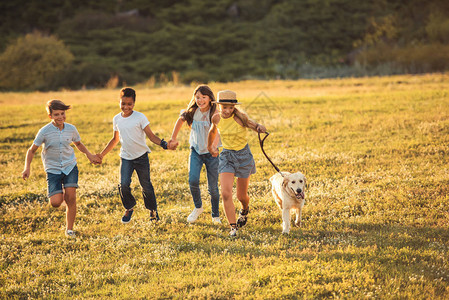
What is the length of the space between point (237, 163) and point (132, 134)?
2278 mm

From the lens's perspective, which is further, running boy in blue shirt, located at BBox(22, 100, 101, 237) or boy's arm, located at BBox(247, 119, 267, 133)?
running boy in blue shirt, located at BBox(22, 100, 101, 237)

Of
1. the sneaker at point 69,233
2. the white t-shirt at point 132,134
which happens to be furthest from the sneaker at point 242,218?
the sneaker at point 69,233

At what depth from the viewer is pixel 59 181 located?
804 cm

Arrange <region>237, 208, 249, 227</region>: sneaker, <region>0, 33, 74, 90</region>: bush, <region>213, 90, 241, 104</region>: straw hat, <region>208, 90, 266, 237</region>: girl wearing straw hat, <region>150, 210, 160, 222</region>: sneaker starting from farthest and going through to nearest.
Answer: <region>0, 33, 74, 90</region>: bush, <region>150, 210, 160, 222</region>: sneaker, <region>237, 208, 249, 227</region>: sneaker, <region>208, 90, 266, 237</region>: girl wearing straw hat, <region>213, 90, 241, 104</region>: straw hat

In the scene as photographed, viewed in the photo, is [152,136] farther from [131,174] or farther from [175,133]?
[131,174]

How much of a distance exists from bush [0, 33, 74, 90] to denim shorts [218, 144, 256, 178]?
5122 centimetres

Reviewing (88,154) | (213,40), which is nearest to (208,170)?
(88,154)

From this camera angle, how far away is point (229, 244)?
7.28 m

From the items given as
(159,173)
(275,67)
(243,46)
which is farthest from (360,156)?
(243,46)

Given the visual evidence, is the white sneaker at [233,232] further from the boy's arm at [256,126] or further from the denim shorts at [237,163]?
the boy's arm at [256,126]

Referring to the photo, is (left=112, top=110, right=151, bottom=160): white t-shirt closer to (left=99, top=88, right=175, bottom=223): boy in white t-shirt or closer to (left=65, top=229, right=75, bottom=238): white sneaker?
(left=99, top=88, right=175, bottom=223): boy in white t-shirt

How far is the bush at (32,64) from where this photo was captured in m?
52.6

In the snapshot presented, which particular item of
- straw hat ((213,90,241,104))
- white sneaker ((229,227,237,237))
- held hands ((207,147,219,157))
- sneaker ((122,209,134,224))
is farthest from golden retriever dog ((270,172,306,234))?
sneaker ((122,209,134,224))

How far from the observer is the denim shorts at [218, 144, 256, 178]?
7.60m
